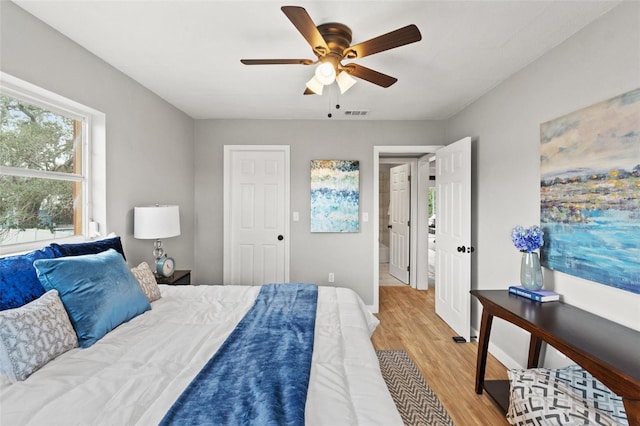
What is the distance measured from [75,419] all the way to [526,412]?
2116mm

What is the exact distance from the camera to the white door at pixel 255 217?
12.9ft

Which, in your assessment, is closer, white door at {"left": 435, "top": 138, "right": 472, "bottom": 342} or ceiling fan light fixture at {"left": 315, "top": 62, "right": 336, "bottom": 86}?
ceiling fan light fixture at {"left": 315, "top": 62, "right": 336, "bottom": 86}

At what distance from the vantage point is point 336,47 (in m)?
1.83

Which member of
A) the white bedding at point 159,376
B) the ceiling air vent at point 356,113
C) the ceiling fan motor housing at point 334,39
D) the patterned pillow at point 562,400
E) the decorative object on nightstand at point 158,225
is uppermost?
the ceiling air vent at point 356,113

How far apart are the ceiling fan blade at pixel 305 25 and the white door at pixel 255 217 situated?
88.6 inches

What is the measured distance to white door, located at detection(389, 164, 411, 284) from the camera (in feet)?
17.1

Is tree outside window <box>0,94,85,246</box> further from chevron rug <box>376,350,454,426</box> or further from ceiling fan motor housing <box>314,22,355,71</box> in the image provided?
chevron rug <box>376,350,454,426</box>

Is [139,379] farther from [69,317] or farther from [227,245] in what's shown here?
[227,245]

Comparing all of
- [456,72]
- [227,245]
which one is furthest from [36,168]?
[456,72]

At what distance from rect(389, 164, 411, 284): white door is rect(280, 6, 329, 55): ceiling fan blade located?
3.79 meters

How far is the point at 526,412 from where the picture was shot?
1.69 m

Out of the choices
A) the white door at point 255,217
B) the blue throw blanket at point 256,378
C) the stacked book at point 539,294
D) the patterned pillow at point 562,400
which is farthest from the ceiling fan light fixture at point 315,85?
the patterned pillow at point 562,400

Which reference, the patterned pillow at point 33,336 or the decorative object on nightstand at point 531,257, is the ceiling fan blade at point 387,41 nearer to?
the decorative object on nightstand at point 531,257

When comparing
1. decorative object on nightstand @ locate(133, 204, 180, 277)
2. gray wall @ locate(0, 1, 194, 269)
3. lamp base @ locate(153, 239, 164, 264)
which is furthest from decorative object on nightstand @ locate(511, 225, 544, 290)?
gray wall @ locate(0, 1, 194, 269)
